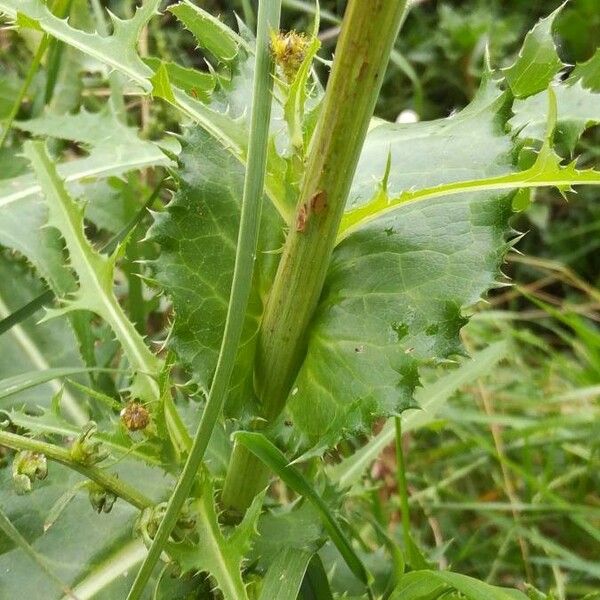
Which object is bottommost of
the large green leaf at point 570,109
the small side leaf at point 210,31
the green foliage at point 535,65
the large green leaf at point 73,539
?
the large green leaf at point 73,539

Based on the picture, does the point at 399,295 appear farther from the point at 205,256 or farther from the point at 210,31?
the point at 210,31

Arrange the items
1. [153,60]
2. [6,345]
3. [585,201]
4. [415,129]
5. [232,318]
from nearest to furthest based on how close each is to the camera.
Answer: [232,318], [415,129], [153,60], [6,345], [585,201]

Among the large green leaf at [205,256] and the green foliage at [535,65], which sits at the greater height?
the green foliage at [535,65]

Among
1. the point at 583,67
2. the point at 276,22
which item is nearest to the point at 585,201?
the point at 583,67

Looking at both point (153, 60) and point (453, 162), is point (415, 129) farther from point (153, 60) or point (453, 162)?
point (153, 60)

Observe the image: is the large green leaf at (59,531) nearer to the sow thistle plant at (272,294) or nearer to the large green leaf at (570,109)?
the sow thistle plant at (272,294)

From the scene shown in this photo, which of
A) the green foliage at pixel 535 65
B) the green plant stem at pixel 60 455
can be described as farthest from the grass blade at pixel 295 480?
the green foliage at pixel 535 65
